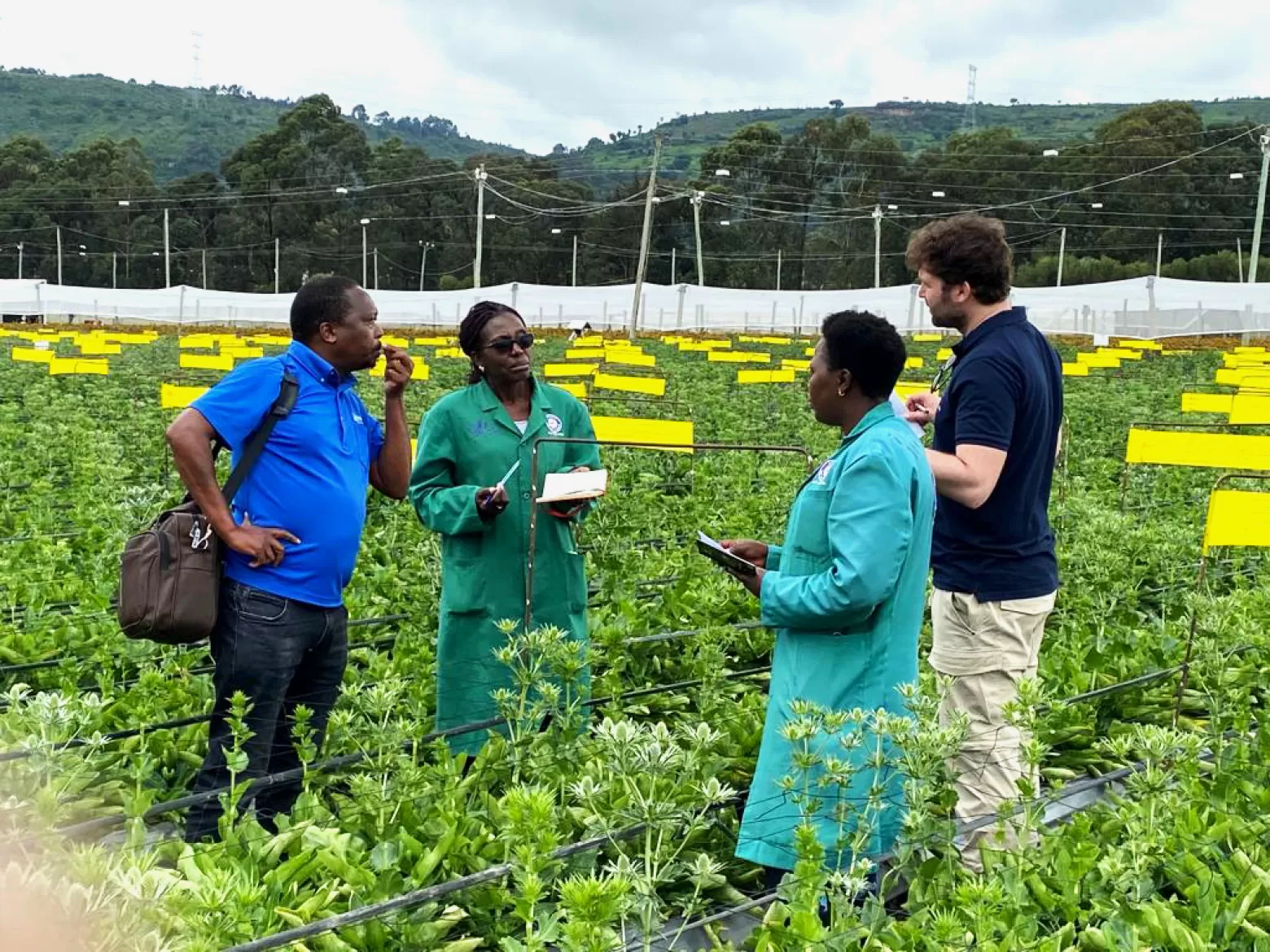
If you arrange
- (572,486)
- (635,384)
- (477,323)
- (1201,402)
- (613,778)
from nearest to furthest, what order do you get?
1. (613,778)
2. (572,486)
3. (477,323)
4. (1201,402)
5. (635,384)

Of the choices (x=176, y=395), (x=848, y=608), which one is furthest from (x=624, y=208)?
(x=848, y=608)

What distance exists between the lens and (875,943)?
2.39 m

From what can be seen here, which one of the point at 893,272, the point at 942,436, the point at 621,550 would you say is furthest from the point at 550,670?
the point at 893,272

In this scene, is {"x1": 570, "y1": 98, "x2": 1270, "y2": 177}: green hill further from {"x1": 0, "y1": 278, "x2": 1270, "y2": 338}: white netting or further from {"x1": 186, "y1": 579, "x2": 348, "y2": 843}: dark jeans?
{"x1": 186, "y1": 579, "x2": 348, "y2": 843}: dark jeans

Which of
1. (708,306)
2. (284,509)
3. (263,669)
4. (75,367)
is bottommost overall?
(263,669)

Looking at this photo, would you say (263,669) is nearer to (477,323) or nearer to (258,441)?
(258,441)

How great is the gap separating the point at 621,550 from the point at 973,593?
3952mm

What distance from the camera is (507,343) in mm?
3740

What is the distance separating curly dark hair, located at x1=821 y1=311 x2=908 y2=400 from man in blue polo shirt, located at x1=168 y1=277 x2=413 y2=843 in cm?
133

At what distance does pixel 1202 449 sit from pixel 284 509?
494cm

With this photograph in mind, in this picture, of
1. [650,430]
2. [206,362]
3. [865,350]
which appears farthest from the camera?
[206,362]

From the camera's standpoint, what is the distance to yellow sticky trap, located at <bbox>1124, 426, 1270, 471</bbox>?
6.14 meters

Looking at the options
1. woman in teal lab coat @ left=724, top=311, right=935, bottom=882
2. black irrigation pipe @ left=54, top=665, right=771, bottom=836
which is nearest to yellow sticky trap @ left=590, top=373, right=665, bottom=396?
black irrigation pipe @ left=54, top=665, right=771, bottom=836

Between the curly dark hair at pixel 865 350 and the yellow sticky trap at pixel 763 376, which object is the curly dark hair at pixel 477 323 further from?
the yellow sticky trap at pixel 763 376
